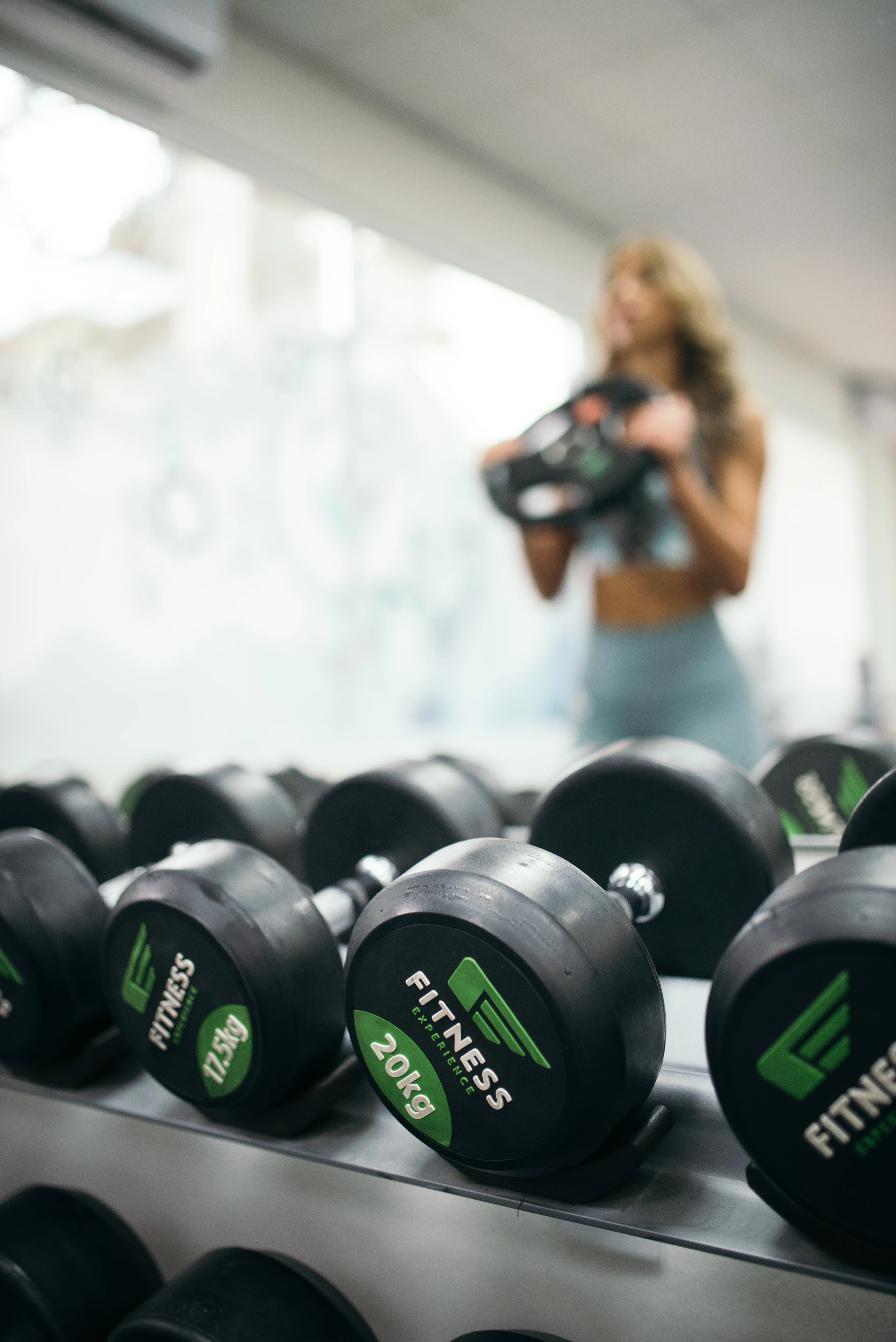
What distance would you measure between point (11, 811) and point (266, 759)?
1661 mm

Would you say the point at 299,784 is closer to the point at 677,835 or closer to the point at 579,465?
the point at 579,465

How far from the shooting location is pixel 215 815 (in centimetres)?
103

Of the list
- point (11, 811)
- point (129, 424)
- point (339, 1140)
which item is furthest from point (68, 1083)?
point (129, 424)

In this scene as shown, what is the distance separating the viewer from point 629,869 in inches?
30.4

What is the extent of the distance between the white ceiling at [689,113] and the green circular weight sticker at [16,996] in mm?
1143

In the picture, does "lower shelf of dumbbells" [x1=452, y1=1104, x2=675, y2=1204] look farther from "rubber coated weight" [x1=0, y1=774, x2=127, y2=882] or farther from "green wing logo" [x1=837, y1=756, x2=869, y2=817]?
"rubber coated weight" [x1=0, y1=774, x2=127, y2=882]

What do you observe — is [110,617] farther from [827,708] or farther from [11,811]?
[827,708]

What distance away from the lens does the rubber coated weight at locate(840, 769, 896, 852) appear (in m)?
0.61

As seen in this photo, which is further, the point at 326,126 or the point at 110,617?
the point at 326,126

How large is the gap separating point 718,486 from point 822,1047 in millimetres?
1106

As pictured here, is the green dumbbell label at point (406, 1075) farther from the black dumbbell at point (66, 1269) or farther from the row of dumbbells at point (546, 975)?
the black dumbbell at point (66, 1269)

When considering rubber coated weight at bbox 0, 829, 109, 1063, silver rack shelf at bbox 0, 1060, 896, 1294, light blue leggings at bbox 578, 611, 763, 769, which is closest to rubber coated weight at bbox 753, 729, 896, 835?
light blue leggings at bbox 578, 611, 763, 769

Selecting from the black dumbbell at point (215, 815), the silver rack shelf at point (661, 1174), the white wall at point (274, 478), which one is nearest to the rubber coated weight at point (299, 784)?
the black dumbbell at point (215, 815)

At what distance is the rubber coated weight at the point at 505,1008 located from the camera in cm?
54
